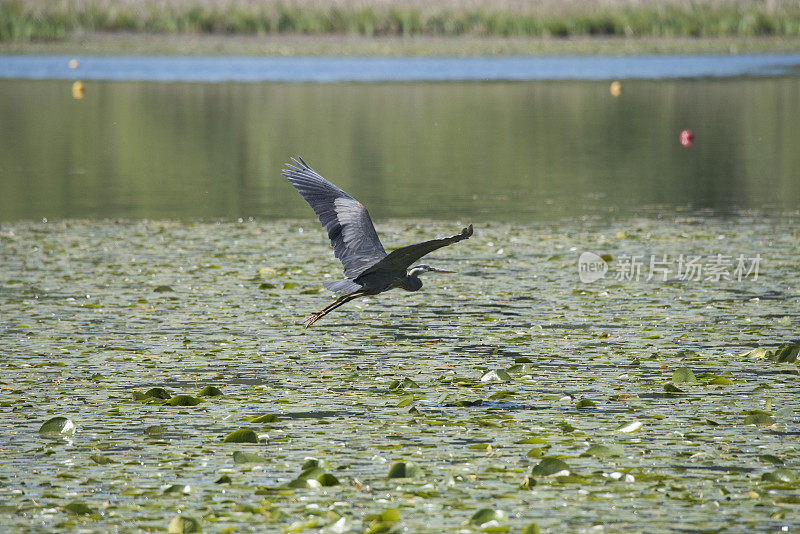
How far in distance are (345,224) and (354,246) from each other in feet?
0.47

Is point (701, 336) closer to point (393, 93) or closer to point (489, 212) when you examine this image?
point (489, 212)

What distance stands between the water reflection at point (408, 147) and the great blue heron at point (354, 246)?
578cm

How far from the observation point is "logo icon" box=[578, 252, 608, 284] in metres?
9.98

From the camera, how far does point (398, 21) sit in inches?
1665

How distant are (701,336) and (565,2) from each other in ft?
129

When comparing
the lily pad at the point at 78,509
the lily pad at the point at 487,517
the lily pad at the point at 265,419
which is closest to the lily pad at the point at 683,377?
the lily pad at the point at 265,419

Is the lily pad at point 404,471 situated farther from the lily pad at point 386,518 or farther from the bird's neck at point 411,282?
the bird's neck at point 411,282

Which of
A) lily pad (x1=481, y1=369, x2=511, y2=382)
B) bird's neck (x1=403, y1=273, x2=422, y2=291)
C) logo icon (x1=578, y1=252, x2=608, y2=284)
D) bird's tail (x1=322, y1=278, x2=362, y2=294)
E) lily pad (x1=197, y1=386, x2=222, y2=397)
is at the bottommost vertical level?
logo icon (x1=578, y1=252, x2=608, y2=284)

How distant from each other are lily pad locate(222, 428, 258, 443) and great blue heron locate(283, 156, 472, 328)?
1335 mm

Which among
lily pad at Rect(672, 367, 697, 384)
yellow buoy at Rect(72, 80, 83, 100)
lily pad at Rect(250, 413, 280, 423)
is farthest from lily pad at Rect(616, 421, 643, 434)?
yellow buoy at Rect(72, 80, 83, 100)

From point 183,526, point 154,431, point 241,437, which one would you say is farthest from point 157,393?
point 183,526

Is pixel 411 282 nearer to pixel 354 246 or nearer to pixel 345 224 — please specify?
pixel 354 246

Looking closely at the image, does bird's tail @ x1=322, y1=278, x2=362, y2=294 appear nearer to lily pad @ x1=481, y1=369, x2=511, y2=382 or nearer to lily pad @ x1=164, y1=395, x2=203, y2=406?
lily pad @ x1=481, y1=369, x2=511, y2=382

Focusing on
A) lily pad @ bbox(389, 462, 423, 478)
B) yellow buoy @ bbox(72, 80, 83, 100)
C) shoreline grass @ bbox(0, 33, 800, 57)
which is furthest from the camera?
shoreline grass @ bbox(0, 33, 800, 57)
